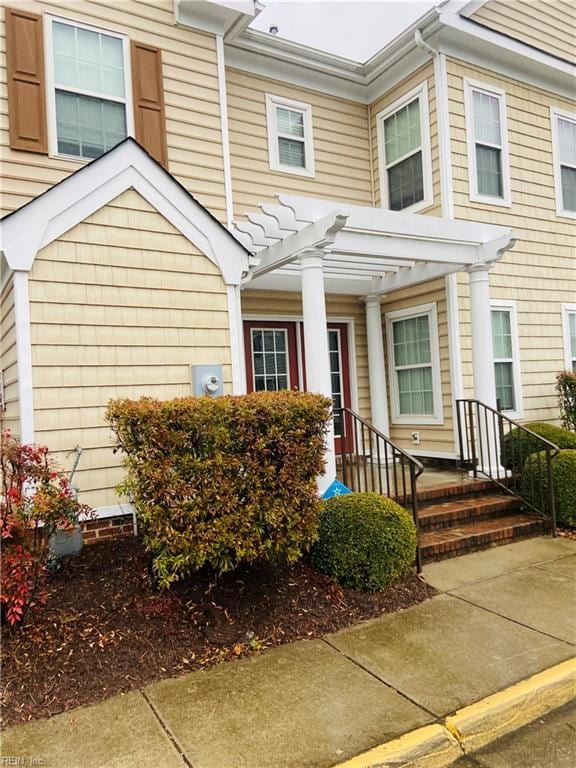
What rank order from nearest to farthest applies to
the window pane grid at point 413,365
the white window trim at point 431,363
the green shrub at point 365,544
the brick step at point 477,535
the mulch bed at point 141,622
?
1. the mulch bed at point 141,622
2. the green shrub at point 365,544
3. the brick step at point 477,535
4. the white window trim at point 431,363
5. the window pane grid at point 413,365

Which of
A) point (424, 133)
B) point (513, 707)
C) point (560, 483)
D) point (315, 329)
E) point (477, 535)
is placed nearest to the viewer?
point (513, 707)

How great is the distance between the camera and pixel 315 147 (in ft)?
27.3

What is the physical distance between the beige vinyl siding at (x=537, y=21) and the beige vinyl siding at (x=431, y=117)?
1.11m

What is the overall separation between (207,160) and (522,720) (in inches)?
250

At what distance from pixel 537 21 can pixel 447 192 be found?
146 inches

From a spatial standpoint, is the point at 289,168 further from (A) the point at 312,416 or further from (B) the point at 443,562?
(B) the point at 443,562

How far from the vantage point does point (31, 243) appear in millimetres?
4652

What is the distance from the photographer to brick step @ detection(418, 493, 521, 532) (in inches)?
227

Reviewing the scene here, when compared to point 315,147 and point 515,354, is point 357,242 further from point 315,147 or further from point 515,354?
point 515,354

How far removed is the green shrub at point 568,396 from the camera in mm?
8250

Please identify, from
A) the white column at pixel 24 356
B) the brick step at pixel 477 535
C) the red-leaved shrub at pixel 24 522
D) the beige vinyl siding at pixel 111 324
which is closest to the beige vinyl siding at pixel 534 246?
the brick step at pixel 477 535

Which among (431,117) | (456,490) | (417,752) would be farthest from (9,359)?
(431,117)

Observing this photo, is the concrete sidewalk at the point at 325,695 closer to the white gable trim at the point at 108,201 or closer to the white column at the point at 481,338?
the white column at the point at 481,338

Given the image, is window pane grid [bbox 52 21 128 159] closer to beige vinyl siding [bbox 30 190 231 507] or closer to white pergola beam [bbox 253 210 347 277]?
beige vinyl siding [bbox 30 190 231 507]
